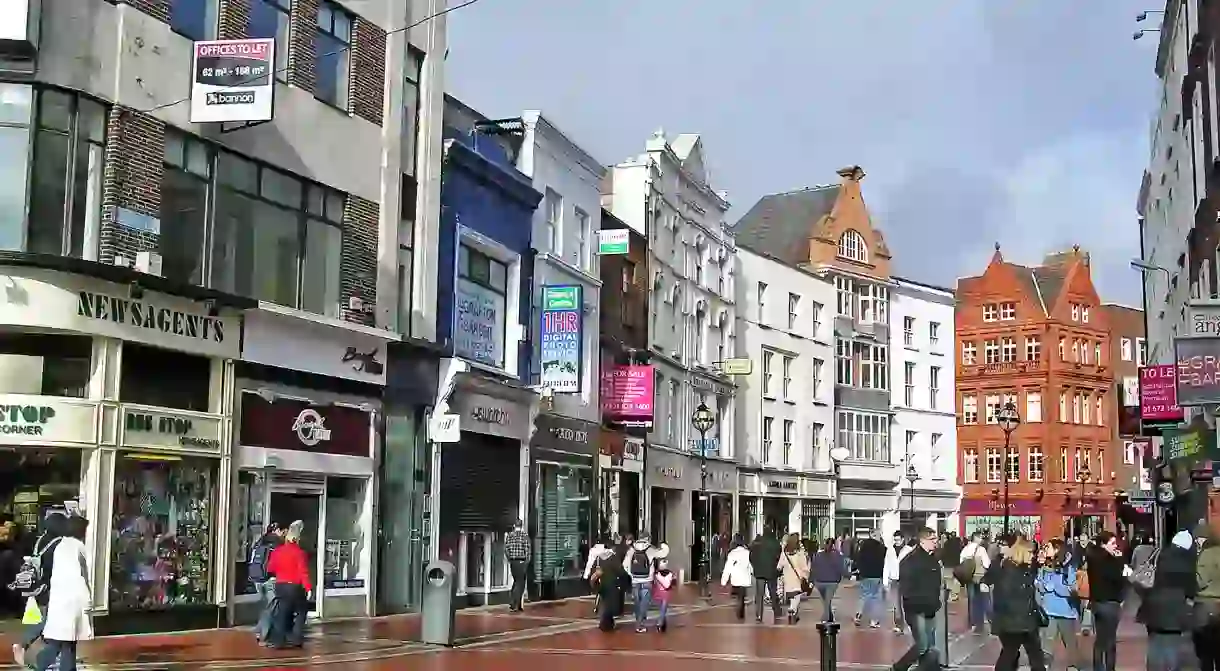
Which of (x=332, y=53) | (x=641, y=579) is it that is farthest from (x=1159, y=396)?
(x=332, y=53)

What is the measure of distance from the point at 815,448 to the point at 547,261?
29191mm

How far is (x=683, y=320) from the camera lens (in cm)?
4788

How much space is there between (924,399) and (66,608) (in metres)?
59.3

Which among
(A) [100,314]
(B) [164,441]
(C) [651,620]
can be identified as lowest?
(C) [651,620]

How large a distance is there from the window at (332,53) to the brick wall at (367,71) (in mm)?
130

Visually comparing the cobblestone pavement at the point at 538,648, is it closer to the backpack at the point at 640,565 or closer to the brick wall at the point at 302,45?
the backpack at the point at 640,565

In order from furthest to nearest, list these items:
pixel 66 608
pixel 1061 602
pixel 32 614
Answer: pixel 1061 602 → pixel 32 614 → pixel 66 608

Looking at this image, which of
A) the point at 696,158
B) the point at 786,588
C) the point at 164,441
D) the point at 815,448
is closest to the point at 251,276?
the point at 164,441

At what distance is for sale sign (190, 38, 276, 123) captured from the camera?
21078mm

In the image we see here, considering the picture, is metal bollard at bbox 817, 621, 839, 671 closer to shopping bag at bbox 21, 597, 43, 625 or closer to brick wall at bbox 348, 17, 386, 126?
shopping bag at bbox 21, 597, 43, 625

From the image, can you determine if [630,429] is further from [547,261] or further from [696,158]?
[696,158]

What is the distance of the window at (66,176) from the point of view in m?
19.3

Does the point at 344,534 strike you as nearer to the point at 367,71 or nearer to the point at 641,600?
the point at 641,600

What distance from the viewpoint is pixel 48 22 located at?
760 inches
